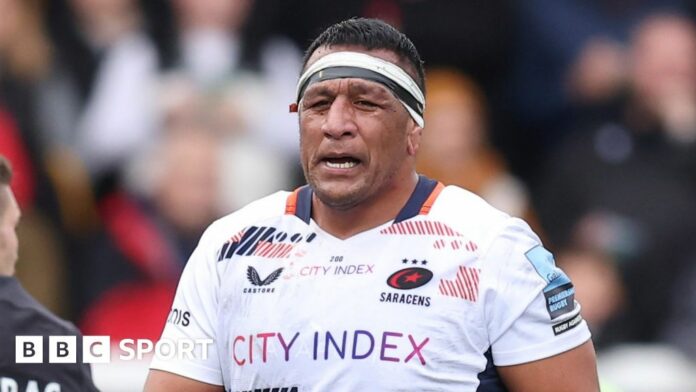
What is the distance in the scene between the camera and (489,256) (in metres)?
3.86

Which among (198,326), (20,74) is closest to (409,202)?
(198,326)

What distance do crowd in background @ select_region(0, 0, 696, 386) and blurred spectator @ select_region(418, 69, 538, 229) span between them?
1 cm

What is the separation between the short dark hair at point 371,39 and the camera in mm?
4004

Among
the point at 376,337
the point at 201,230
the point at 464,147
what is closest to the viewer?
the point at 376,337

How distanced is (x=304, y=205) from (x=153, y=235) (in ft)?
8.27

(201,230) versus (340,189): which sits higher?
(201,230)

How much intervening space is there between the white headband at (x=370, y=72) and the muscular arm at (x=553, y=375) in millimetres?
763

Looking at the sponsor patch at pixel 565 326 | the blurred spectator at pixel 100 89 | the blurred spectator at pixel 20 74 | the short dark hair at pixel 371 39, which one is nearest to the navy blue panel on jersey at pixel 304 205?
the short dark hair at pixel 371 39

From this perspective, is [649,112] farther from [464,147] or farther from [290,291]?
[290,291]

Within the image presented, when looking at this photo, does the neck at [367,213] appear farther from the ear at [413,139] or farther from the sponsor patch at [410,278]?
the sponsor patch at [410,278]

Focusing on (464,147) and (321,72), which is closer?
(321,72)

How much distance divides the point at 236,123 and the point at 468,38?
134 cm

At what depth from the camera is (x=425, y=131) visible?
286 inches

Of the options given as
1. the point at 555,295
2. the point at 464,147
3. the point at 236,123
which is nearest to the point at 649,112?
the point at 464,147
